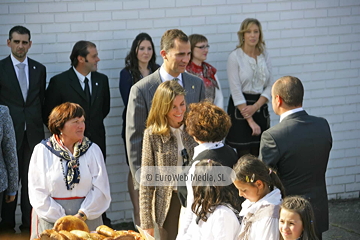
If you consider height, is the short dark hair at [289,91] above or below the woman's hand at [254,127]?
above

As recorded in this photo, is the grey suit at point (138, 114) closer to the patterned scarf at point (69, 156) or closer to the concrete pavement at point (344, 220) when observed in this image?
the patterned scarf at point (69, 156)

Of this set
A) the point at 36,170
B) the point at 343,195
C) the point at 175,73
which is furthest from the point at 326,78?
the point at 36,170

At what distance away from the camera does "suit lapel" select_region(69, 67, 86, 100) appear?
20.3 ft

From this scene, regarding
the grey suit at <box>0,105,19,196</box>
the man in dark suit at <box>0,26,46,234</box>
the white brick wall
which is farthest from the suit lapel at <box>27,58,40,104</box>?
the grey suit at <box>0,105,19,196</box>

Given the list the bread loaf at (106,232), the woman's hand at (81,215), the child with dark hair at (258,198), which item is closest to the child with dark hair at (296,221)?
the child with dark hair at (258,198)

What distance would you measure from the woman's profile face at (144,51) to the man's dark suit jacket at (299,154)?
2529mm

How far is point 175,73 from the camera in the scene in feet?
16.3

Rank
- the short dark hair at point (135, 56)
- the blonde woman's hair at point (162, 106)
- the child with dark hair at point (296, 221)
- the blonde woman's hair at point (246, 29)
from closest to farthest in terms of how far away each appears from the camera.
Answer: the child with dark hair at point (296, 221) < the blonde woman's hair at point (162, 106) < the short dark hair at point (135, 56) < the blonde woman's hair at point (246, 29)

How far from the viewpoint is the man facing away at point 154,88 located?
4.75m

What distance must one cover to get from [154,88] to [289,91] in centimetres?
120

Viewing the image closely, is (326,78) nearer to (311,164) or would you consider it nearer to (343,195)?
(343,195)

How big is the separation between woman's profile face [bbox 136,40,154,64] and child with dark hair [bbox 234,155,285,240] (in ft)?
10.0

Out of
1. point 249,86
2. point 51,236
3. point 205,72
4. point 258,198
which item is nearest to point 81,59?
point 205,72

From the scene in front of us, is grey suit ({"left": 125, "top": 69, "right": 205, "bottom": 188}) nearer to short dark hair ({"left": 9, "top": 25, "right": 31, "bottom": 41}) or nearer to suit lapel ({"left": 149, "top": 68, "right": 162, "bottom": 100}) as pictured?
suit lapel ({"left": 149, "top": 68, "right": 162, "bottom": 100})
